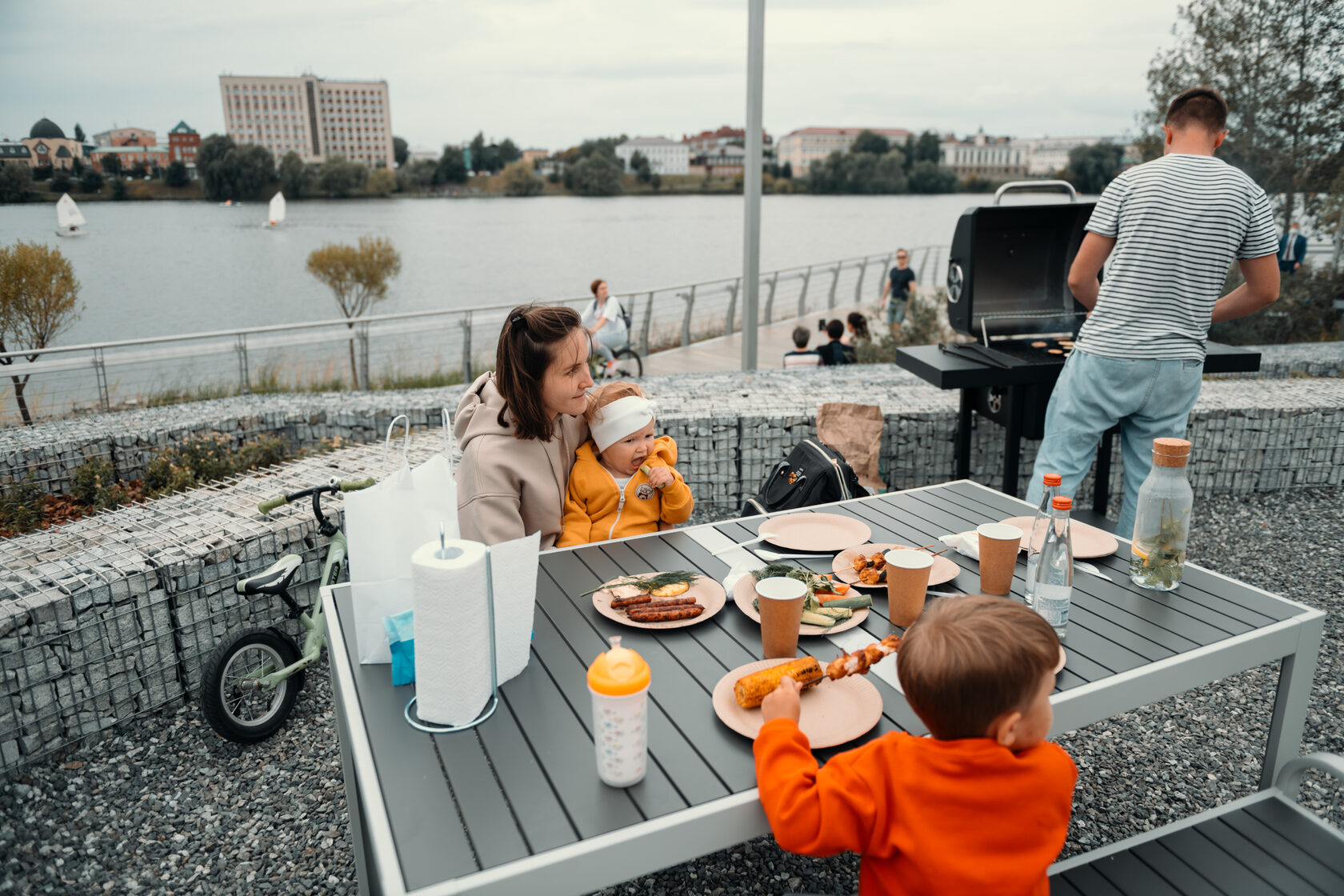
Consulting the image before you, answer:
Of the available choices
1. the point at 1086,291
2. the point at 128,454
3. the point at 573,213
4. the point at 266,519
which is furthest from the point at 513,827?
the point at 573,213

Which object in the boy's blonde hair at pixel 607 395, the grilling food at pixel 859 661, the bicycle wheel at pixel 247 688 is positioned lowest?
the bicycle wheel at pixel 247 688

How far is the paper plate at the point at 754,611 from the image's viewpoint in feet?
5.21

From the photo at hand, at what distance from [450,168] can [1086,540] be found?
10699mm

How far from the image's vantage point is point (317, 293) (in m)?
11.1

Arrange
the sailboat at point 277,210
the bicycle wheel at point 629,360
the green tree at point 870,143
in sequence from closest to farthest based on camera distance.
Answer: the bicycle wheel at point 629,360, the sailboat at point 277,210, the green tree at point 870,143

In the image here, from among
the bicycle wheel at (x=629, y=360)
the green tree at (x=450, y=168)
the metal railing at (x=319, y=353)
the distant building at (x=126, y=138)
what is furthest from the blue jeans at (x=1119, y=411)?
the green tree at (x=450, y=168)

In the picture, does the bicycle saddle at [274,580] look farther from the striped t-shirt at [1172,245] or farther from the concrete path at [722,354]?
the concrete path at [722,354]

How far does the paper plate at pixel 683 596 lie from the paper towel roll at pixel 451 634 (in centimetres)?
39

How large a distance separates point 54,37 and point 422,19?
12.6 feet

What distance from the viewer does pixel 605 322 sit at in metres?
7.70

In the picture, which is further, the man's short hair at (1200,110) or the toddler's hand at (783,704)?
the man's short hair at (1200,110)

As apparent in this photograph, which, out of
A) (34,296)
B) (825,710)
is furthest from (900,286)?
(825,710)

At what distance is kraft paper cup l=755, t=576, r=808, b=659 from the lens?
144 centimetres

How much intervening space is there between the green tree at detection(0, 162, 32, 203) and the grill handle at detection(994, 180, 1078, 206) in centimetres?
753
